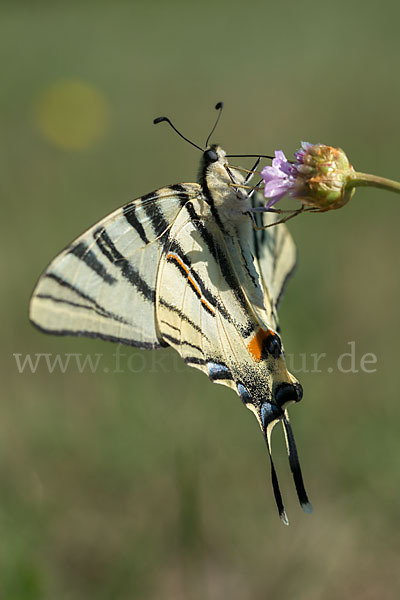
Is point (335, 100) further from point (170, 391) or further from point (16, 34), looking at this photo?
point (16, 34)

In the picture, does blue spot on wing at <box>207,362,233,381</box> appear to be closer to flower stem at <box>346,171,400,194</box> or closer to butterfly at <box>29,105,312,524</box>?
butterfly at <box>29,105,312,524</box>

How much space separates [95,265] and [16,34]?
15.3 meters

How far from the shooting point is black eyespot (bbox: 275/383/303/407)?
2.35m

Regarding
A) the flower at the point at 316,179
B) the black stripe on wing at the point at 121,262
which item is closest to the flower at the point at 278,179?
the flower at the point at 316,179

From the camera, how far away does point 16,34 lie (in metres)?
15.5

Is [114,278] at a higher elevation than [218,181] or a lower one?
lower

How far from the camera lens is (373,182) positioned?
169 centimetres

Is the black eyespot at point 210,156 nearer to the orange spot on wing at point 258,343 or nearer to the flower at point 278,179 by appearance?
the flower at point 278,179

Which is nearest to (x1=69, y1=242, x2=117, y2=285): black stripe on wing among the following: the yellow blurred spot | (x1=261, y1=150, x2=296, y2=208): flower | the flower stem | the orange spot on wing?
the orange spot on wing

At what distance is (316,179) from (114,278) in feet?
2.99

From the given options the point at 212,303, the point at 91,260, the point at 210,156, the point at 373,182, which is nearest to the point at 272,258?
the point at 212,303

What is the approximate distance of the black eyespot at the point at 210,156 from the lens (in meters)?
2.45

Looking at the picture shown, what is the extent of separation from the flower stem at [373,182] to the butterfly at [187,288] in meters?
0.65

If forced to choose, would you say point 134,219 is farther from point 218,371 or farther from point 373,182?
point 373,182
